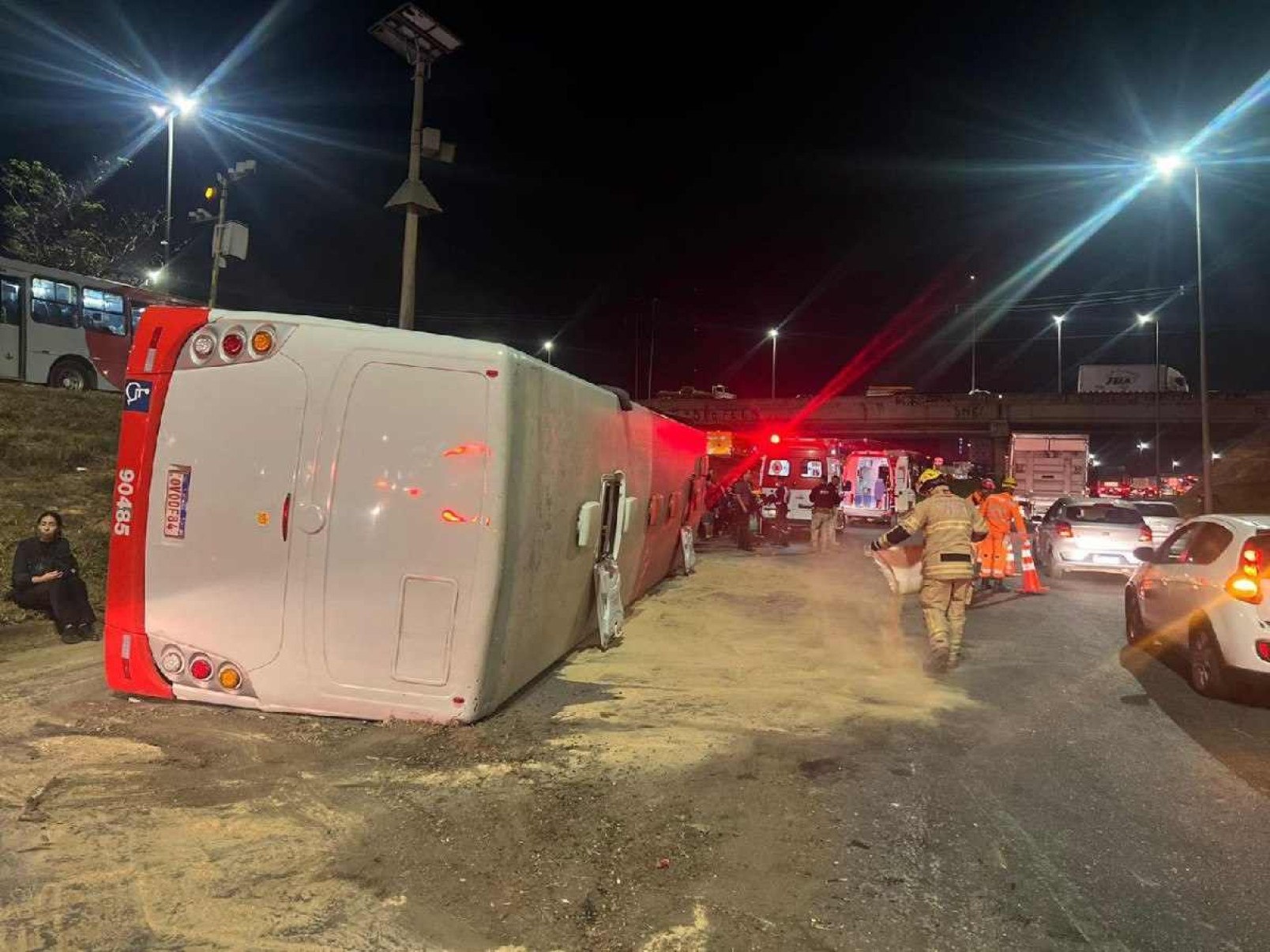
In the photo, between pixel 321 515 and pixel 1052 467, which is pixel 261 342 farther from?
pixel 1052 467

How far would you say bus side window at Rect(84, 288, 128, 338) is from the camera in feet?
58.5

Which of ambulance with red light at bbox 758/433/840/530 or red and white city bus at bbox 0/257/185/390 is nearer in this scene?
red and white city bus at bbox 0/257/185/390

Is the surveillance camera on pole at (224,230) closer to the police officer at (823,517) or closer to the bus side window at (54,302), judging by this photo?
the bus side window at (54,302)

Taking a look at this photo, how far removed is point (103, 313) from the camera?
18.2 metres

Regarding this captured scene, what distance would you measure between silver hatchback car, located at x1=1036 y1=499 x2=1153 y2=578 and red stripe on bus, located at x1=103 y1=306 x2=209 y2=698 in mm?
13047

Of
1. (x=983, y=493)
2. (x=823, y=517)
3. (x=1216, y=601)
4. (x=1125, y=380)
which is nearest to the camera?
(x=1216, y=601)

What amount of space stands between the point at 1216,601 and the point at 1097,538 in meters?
7.86

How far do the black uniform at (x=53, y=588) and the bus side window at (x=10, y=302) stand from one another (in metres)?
12.6

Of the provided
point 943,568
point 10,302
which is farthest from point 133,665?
point 10,302

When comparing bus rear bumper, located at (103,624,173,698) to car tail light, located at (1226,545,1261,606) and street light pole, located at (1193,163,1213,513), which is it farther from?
street light pole, located at (1193,163,1213,513)

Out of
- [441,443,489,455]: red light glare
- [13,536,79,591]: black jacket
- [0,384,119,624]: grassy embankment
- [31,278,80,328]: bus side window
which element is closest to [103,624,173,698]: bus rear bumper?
[441,443,489,455]: red light glare

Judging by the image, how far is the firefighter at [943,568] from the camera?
6.79 metres

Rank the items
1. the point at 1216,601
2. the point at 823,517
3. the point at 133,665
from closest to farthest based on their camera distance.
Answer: the point at 133,665 < the point at 1216,601 < the point at 823,517

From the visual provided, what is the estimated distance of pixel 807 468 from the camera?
21828 millimetres
